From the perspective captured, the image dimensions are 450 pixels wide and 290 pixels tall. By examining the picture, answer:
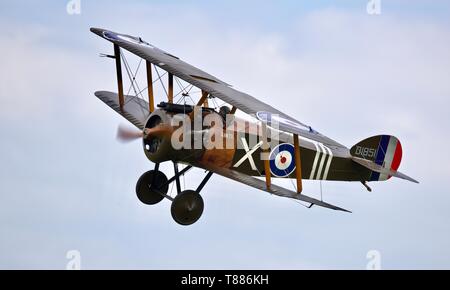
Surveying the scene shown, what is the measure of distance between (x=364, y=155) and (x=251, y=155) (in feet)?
9.02

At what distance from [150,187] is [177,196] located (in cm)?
129

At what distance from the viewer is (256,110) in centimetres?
1427

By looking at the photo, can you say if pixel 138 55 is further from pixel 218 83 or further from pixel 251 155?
pixel 251 155

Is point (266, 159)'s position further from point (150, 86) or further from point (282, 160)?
point (150, 86)

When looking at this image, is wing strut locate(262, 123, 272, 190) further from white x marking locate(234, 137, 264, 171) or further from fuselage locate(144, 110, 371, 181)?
white x marking locate(234, 137, 264, 171)

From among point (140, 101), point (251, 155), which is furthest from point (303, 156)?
point (140, 101)

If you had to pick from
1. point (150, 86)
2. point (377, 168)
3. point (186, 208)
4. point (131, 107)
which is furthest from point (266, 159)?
point (131, 107)

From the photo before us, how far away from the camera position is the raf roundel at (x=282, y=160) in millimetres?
15938

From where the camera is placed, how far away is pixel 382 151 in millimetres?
17109

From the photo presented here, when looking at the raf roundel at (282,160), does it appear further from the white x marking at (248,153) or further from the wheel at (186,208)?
Answer: the wheel at (186,208)

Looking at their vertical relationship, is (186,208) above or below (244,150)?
below

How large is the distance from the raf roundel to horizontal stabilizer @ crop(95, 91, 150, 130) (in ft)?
8.20

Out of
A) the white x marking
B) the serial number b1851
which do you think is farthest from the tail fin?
the white x marking

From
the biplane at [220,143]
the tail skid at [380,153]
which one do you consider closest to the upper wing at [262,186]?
the biplane at [220,143]
